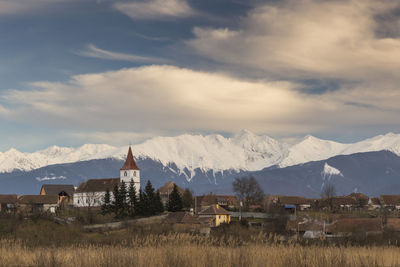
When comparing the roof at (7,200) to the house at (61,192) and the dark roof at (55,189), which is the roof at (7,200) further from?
the dark roof at (55,189)

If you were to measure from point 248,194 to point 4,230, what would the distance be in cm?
6688

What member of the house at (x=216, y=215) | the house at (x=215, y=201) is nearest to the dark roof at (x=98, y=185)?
the house at (x=215, y=201)

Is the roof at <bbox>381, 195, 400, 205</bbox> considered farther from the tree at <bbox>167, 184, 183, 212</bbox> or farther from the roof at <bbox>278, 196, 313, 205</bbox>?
the tree at <bbox>167, 184, 183, 212</bbox>

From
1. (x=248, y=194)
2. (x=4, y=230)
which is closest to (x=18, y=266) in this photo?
(x=4, y=230)

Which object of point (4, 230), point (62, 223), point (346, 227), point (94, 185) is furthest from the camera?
point (94, 185)

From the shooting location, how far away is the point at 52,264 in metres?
13.4

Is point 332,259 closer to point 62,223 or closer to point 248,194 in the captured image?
point 62,223

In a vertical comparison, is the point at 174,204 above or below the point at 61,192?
below

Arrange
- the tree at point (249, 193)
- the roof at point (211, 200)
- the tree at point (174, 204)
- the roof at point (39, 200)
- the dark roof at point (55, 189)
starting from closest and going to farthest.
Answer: the tree at point (174, 204) < the roof at point (39, 200) < the tree at point (249, 193) < the roof at point (211, 200) < the dark roof at point (55, 189)

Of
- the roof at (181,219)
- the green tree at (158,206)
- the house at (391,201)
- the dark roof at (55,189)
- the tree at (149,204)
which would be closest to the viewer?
the roof at (181,219)

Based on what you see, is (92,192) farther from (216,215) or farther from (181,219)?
(181,219)

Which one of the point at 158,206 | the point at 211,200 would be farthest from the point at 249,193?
the point at 158,206

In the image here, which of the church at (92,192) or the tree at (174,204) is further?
the church at (92,192)

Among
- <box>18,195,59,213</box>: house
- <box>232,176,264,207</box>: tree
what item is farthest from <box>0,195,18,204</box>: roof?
<box>232,176,264,207</box>: tree
